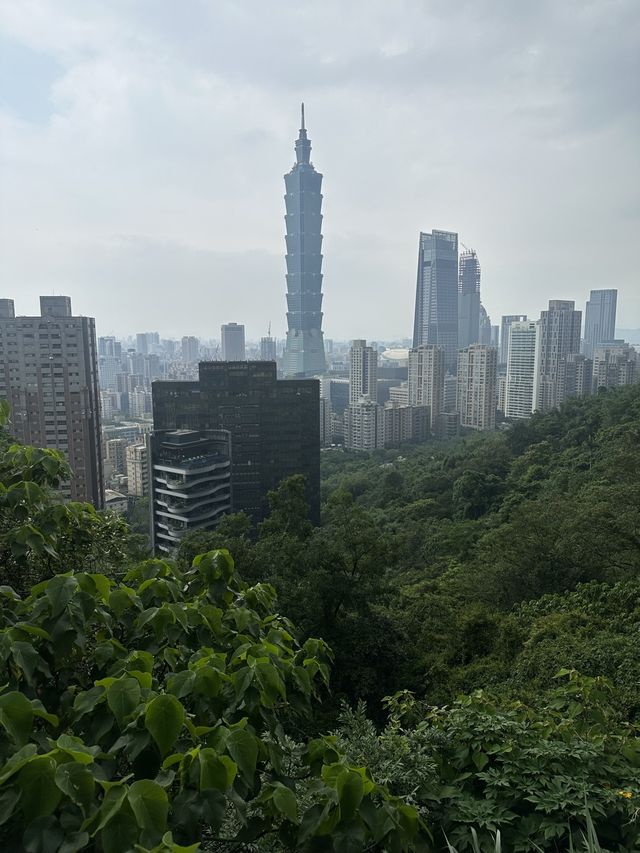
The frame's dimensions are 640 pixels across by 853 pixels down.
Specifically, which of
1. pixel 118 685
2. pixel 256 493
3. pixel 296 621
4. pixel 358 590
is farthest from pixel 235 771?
pixel 256 493

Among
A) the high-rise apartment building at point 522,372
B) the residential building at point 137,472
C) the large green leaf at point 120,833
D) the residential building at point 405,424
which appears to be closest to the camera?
the large green leaf at point 120,833

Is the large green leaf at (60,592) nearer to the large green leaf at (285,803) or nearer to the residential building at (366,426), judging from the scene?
the large green leaf at (285,803)

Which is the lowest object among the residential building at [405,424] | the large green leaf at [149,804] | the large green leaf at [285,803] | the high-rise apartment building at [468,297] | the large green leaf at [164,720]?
the residential building at [405,424]

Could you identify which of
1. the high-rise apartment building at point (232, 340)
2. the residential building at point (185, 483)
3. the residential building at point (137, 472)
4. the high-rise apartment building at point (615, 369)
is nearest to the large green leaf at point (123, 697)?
the residential building at point (185, 483)

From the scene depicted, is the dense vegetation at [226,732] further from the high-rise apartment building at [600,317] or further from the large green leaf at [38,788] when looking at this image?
the high-rise apartment building at [600,317]

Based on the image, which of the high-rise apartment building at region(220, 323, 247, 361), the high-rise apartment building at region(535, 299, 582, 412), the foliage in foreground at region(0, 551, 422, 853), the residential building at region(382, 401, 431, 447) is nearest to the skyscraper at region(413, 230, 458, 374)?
the high-rise apartment building at region(220, 323, 247, 361)

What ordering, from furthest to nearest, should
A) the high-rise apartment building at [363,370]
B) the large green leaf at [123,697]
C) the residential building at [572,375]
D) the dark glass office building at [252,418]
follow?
the high-rise apartment building at [363,370] < the residential building at [572,375] < the dark glass office building at [252,418] < the large green leaf at [123,697]

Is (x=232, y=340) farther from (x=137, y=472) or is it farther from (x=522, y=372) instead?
(x=137, y=472)

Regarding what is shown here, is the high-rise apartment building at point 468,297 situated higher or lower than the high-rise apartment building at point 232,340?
higher

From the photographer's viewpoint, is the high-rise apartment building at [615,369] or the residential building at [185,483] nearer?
the residential building at [185,483]
